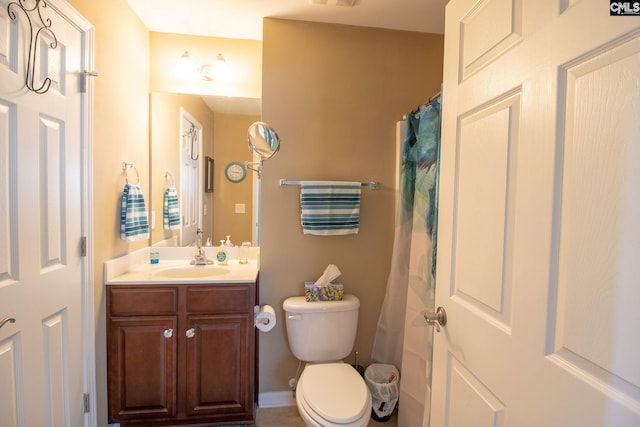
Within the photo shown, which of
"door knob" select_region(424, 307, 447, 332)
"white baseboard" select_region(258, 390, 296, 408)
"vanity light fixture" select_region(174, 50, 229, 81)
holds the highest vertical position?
"vanity light fixture" select_region(174, 50, 229, 81)

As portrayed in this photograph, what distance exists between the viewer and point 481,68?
2.96ft

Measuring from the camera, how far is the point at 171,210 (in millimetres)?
2125

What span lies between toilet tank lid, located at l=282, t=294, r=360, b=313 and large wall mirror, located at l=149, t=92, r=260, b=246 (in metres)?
0.53

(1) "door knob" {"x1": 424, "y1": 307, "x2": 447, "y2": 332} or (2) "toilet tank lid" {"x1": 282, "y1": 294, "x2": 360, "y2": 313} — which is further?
(2) "toilet tank lid" {"x1": 282, "y1": 294, "x2": 360, "y2": 313}

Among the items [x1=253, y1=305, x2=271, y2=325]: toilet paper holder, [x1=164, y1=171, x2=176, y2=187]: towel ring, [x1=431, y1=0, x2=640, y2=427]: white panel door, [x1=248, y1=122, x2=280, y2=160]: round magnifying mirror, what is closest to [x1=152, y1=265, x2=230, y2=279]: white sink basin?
[x1=253, y1=305, x2=271, y2=325]: toilet paper holder

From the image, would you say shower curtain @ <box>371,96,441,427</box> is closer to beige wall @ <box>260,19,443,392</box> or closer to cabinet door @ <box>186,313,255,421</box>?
beige wall @ <box>260,19,443,392</box>

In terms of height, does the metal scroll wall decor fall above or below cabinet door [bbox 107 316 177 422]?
above

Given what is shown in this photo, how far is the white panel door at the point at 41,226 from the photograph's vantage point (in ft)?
3.56

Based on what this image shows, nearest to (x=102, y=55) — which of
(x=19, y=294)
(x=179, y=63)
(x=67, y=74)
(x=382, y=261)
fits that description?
(x=67, y=74)

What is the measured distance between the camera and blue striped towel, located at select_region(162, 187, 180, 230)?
2121 mm

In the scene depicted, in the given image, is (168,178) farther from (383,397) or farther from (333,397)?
(383,397)

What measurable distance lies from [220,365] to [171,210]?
1073mm

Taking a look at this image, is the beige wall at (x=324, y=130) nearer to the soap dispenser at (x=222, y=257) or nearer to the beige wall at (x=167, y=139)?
the beige wall at (x=167, y=139)

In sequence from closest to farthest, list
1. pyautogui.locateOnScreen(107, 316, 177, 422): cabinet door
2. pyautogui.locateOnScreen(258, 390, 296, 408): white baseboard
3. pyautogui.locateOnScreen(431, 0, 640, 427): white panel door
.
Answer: pyautogui.locateOnScreen(431, 0, 640, 427): white panel door → pyautogui.locateOnScreen(107, 316, 177, 422): cabinet door → pyautogui.locateOnScreen(258, 390, 296, 408): white baseboard
